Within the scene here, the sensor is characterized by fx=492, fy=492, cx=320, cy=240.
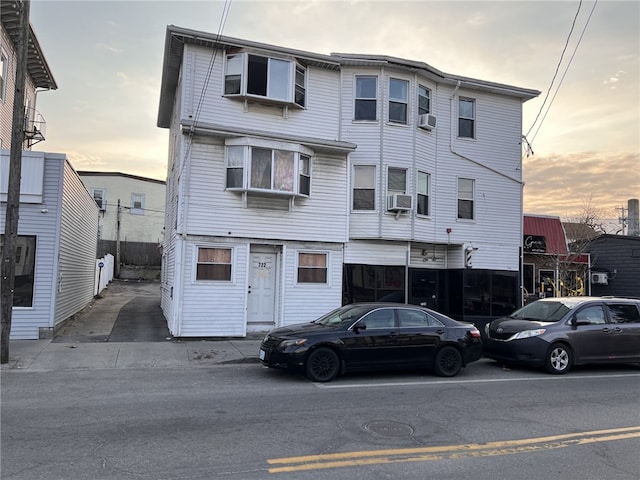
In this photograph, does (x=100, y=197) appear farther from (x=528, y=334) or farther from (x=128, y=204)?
(x=528, y=334)

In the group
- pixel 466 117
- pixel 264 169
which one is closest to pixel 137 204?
pixel 264 169

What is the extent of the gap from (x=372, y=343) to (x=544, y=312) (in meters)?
4.74

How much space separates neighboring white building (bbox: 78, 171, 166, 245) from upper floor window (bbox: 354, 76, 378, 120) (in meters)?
28.8

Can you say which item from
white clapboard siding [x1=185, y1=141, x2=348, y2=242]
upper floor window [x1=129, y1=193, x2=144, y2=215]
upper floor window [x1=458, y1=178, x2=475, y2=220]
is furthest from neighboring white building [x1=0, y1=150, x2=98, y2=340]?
upper floor window [x1=129, y1=193, x2=144, y2=215]

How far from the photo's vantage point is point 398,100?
645 inches

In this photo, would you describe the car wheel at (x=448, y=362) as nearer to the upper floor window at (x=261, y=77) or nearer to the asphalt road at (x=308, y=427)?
the asphalt road at (x=308, y=427)

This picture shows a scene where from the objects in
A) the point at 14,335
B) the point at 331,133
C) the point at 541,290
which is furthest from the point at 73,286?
the point at 541,290

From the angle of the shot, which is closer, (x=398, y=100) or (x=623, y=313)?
(x=623, y=313)

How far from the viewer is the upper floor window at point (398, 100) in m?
16.3

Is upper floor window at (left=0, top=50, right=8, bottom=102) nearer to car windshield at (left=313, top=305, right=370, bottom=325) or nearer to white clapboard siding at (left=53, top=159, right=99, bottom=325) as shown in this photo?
white clapboard siding at (left=53, top=159, right=99, bottom=325)

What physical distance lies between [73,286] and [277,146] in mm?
8144

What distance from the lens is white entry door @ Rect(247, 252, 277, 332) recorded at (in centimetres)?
1480

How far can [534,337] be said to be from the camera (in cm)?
1054

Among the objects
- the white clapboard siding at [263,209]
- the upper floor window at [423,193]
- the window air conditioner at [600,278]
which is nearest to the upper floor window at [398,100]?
the upper floor window at [423,193]
